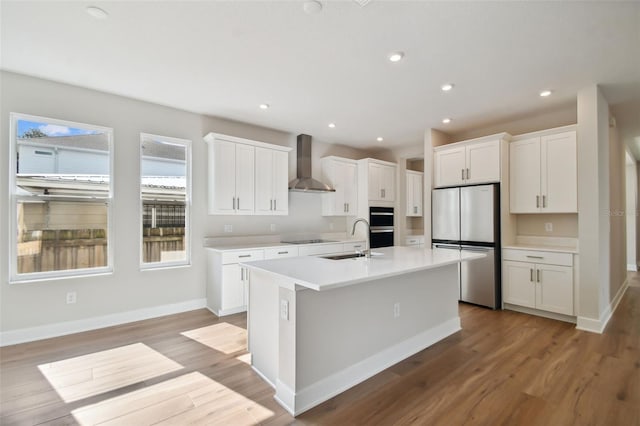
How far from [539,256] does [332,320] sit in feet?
10.5

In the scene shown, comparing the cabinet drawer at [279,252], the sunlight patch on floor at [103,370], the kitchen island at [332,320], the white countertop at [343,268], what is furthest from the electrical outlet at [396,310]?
the cabinet drawer at [279,252]

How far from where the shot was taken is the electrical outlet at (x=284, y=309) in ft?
6.40

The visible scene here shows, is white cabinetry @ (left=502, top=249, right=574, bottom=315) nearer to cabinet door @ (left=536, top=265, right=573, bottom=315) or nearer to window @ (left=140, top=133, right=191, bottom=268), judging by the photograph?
cabinet door @ (left=536, top=265, right=573, bottom=315)

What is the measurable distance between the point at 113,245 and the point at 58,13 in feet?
7.83

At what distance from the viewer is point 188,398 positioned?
6.71 feet

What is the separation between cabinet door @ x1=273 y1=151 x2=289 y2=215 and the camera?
460 cm

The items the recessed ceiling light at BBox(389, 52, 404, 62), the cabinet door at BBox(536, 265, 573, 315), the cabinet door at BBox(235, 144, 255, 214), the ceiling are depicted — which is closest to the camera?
the ceiling

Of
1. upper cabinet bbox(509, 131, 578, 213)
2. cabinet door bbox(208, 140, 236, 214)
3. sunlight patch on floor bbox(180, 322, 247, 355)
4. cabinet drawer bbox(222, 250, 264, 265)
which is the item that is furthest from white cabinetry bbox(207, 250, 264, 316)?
upper cabinet bbox(509, 131, 578, 213)

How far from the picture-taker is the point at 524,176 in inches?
159

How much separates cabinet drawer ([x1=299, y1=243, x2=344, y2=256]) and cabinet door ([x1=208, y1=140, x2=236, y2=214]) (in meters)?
1.22

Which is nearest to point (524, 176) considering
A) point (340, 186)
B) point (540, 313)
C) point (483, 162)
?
point (483, 162)

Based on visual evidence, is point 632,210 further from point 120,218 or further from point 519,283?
point 120,218

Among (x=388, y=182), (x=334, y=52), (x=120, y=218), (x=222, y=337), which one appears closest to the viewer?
(x=334, y=52)

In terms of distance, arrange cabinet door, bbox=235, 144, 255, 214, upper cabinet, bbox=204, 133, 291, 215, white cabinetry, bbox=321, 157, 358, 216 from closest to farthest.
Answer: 1. upper cabinet, bbox=204, 133, 291, 215
2. cabinet door, bbox=235, 144, 255, 214
3. white cabinetry, bbox=321, 157, 358, 216
